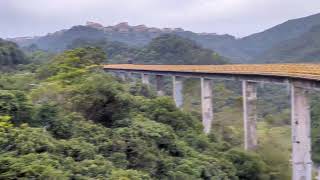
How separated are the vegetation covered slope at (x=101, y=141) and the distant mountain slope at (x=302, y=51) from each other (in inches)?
2388

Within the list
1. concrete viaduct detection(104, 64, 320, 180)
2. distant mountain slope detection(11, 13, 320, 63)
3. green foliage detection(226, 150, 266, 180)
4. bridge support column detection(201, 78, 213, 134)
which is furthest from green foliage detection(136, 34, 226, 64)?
distant mountain slope detection(11, 13, 320, 63)

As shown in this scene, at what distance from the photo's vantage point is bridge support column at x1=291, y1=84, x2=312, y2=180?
2175cm

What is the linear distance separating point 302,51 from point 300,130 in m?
72.2

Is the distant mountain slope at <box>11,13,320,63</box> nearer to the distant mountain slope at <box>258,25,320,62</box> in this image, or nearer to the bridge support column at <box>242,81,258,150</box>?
the distant mountain slope at <box>258,25,320,62</box>

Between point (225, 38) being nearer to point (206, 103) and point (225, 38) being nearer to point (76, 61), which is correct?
point (206, 103)

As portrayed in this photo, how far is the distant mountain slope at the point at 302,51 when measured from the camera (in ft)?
272

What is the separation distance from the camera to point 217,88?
5197 cm

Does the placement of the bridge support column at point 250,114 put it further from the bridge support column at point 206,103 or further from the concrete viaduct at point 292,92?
the bridge support column at point 206,103

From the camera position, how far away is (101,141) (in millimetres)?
15953

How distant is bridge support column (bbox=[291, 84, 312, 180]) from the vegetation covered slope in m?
1.82

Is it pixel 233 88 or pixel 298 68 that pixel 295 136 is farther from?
pixel 233 88

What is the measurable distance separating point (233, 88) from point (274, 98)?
5.25 metres

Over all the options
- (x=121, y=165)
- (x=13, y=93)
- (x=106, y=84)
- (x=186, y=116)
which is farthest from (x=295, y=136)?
(x=13, y=93)

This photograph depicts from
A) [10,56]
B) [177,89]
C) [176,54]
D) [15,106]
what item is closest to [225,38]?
[176,54]
